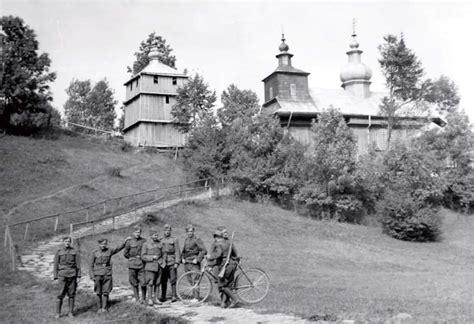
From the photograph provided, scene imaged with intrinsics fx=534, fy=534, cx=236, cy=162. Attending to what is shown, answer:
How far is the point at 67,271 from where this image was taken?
42.4 ft

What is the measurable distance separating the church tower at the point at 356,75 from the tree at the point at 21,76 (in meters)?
30.4

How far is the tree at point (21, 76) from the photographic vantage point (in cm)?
4438

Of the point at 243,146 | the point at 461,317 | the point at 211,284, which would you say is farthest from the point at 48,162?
the point at 461,317

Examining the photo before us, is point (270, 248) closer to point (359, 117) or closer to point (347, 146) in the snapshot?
point (347, 146)

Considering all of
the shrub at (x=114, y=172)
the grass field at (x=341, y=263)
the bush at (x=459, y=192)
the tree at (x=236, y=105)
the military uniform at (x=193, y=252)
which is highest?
the tree at (x=236, y=105)

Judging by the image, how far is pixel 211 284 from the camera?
12961 mm

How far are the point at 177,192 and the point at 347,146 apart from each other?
1243cm

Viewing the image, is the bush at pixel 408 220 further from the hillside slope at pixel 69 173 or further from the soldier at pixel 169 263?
the soldier at pixel 169 263

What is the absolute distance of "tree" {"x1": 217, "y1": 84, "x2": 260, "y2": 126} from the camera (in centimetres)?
4293

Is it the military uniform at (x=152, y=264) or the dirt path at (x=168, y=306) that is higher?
the military uniform at (x=152, y=264)

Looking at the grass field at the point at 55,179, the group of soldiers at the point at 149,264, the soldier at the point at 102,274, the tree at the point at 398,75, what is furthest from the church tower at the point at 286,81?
the soldier at the point at 102,274

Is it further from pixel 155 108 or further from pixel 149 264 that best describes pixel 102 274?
pixel 155 108

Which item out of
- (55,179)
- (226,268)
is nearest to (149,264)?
(226,268)

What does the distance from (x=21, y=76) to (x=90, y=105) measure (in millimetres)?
25848
